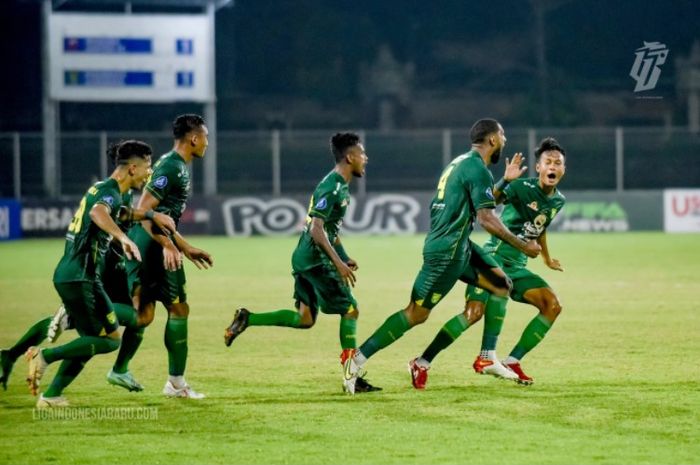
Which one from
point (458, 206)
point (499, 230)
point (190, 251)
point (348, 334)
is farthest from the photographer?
point (348, 334)

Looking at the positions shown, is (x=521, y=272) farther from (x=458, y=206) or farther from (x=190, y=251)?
(x=190, y=251)

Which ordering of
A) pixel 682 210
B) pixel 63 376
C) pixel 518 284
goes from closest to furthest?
pixel 63 376 < pixel 518 284 < pixel 682 210

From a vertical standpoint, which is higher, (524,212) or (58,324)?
(524,212)

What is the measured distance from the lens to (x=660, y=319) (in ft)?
46.4

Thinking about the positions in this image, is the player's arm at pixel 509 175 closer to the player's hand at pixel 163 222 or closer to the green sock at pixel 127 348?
the player's hand at pixel 163 222

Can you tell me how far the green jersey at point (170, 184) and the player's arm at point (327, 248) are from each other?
1.05 metres

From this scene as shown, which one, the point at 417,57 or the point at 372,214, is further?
the point at 417,57

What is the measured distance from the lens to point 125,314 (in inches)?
368

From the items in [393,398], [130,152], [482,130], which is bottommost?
[393,398]

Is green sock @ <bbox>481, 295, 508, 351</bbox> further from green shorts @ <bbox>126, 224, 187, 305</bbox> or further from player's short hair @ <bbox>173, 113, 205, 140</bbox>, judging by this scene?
player's short hair @ <bbox>173, 113, 205, 140</bbox>

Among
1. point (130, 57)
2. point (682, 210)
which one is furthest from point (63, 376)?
point (130, 57)

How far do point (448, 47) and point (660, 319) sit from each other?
4594 centimetres

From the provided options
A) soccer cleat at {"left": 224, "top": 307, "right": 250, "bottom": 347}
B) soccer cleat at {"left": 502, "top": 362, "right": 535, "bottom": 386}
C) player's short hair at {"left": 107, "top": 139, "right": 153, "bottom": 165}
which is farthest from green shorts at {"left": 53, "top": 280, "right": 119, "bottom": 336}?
soccer cleat at {"left": 502, "top": 362, "right": 535, "bottom": 386}

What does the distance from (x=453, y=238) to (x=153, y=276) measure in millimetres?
2358
